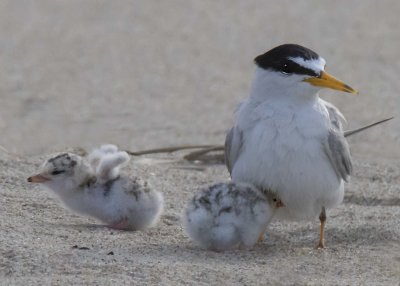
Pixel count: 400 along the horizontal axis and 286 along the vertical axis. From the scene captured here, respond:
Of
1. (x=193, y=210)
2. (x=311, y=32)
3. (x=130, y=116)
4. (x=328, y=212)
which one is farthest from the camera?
(x=311, y=32)

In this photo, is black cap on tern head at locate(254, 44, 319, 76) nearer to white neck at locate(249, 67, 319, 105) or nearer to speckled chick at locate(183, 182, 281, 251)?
white neck at locate(249, 67, 319, 105)

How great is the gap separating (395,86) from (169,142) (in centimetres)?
235

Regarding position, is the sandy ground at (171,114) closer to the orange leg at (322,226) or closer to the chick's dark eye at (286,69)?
the orange leg at (322,226)

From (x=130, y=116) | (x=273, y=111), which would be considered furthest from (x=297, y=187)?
(x=130, y=116)

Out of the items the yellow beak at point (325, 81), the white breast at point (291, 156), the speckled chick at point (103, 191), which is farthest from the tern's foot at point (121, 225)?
the yellow beak at point (325, 81)

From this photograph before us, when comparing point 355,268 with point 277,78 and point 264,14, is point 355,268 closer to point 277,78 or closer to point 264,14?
point 277,78

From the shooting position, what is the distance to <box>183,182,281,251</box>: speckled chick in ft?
18.4

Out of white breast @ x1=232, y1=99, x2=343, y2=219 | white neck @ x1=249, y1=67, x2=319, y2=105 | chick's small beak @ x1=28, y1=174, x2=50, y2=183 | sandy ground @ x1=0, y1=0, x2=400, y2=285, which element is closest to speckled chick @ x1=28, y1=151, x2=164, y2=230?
chick's small beak @ x1=28, y1=174, x2=50, y2=183

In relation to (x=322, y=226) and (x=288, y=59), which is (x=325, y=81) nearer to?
(x=288, y=59)

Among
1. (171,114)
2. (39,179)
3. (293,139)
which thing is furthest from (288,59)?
(171,114)

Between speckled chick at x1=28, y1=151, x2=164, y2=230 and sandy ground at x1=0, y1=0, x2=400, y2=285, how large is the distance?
110 millimetres

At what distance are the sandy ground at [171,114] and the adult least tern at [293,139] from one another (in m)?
0.31

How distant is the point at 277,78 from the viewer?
5.88 m

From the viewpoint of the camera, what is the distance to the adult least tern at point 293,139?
5723 mm
